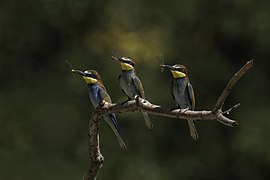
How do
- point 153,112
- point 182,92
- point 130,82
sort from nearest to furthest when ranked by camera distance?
point 153,112
point 182,92
point 130,82

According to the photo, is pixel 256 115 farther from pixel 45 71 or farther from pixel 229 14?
pixel 45 71

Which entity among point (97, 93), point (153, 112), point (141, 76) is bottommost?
point (141, 76)

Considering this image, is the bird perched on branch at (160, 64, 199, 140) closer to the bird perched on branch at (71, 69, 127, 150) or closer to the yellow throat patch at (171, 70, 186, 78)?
the yellow throat patch at (171, 70, 186, 78)

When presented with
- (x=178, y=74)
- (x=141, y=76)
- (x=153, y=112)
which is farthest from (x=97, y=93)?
(x=141, y=76)

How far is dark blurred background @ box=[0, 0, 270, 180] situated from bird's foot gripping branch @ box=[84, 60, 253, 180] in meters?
3.22

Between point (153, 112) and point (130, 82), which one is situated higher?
point (153, 112)

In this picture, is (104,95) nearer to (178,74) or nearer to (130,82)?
(130,82)

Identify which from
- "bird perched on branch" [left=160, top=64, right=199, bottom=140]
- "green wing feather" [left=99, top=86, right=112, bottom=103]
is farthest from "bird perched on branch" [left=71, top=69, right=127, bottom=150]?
"bird perched on branch" [left=160, top=64, right=199, bottom=140]

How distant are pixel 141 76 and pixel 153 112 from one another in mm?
3509

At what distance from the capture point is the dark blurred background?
570 centimetres

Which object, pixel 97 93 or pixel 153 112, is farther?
pixel 97 93

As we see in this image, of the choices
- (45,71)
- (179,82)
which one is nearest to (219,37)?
(45,71)

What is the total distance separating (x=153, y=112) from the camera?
7.04ft

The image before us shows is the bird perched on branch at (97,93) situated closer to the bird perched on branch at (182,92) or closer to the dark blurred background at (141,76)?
the bird perched on branch at (182,92)
